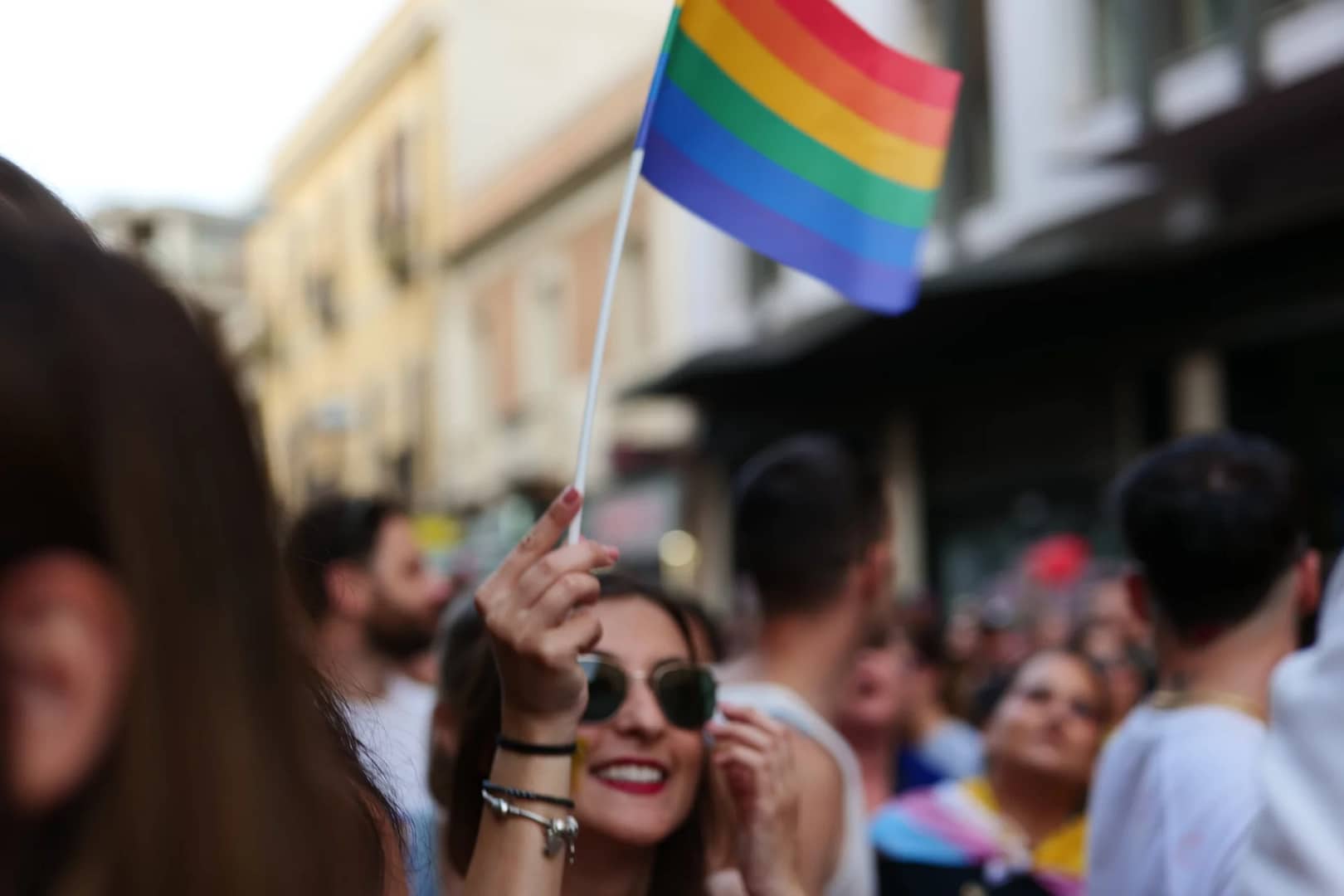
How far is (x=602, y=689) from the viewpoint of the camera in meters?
2.09

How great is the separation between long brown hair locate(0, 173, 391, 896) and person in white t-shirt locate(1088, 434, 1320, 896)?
1764mm

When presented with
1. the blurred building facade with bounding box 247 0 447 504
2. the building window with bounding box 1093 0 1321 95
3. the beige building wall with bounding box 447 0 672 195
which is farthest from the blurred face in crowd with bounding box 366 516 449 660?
the blurred building facade with bounding box 247 0 447 504

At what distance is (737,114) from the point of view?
2.13 m

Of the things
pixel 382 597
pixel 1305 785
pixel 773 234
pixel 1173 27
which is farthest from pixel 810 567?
pixel 1173 27

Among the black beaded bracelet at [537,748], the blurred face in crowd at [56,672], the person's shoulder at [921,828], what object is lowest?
the person's shoulder at [921,828]

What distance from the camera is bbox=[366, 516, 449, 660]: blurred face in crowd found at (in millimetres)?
4441

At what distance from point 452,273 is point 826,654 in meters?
22.2

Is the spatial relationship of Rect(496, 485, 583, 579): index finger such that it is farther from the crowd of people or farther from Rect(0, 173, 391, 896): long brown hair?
Rect(0, 173, 391, 896): long brown hair

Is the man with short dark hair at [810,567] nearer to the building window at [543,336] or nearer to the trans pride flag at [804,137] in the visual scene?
the trans pride flag at [804,137]

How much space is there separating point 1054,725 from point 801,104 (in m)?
2.28

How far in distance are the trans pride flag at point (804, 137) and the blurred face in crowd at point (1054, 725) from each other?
1.85 meters

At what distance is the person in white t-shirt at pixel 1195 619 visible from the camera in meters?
2.42

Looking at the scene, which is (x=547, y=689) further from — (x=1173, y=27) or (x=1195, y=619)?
(x=1173, y=27)

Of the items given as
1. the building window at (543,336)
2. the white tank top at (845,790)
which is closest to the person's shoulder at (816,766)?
the white tank top at (845,790)
